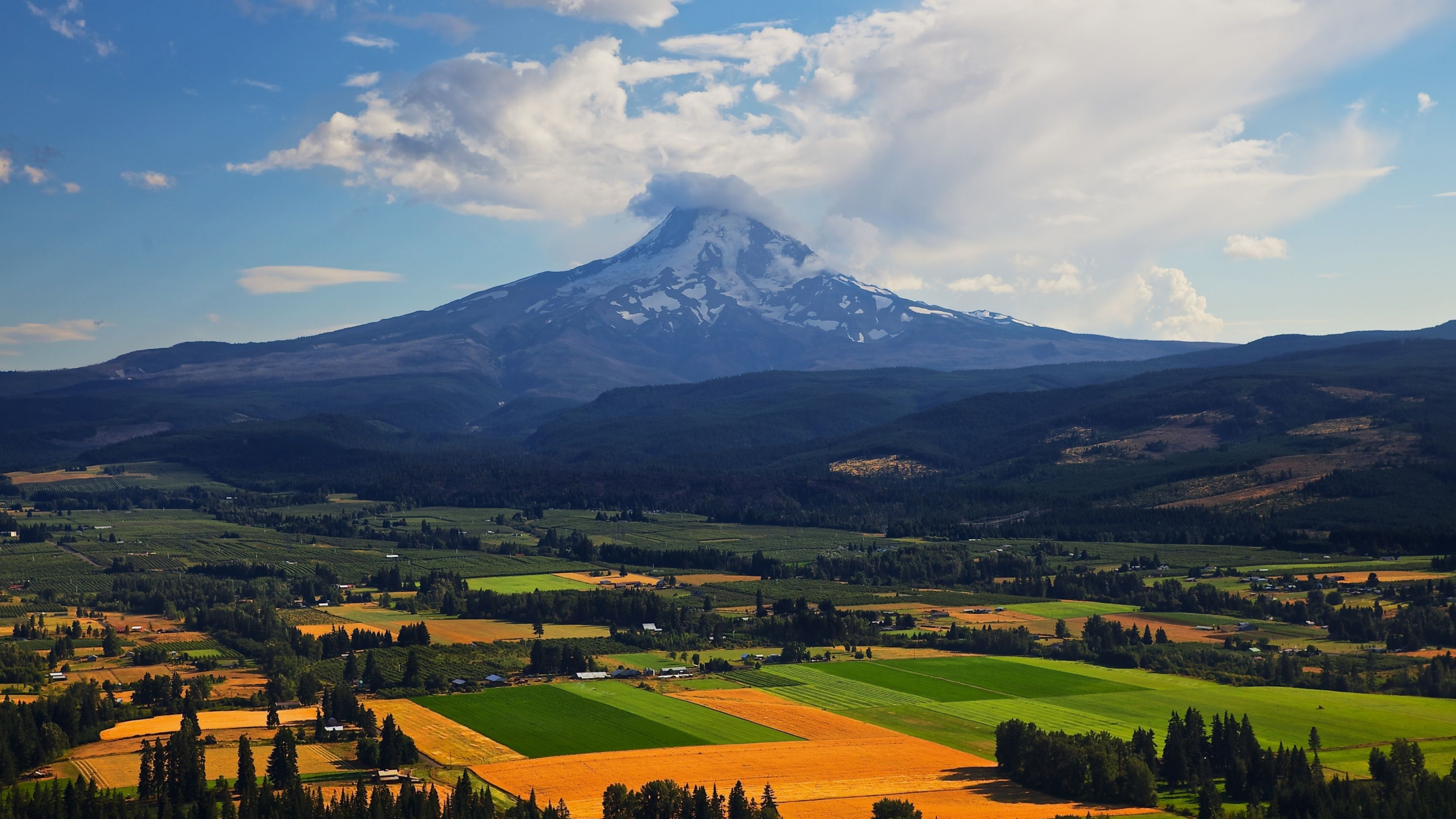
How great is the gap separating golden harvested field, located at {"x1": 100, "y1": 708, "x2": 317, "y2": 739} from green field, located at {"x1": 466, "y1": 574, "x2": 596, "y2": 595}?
66.4m

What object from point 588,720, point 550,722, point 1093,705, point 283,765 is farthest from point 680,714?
point 1093,705

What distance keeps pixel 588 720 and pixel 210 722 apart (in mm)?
28458

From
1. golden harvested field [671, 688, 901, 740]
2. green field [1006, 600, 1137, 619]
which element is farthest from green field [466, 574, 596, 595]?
golden harvested field [671, 688, 901, 740]

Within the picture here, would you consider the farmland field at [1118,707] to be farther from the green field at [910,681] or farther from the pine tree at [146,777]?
the pine tree at [146,777]

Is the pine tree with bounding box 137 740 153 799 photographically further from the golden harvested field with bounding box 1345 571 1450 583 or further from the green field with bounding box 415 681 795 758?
the golden harvested field with bounding box 1345 571 1450 583

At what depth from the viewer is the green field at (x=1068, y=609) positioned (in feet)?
533

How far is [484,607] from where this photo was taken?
170 m

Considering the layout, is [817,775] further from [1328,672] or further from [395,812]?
[1328,672]

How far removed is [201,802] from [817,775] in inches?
1478

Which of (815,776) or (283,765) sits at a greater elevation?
(283,765)

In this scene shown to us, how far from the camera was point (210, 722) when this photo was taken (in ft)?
356

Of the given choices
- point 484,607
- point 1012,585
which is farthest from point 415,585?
point 1012,585

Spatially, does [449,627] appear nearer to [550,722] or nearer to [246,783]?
[550,722]

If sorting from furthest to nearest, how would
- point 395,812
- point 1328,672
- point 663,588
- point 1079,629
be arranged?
point 663,588 → point 1079,629 → point 1328,672 → point 395,812
